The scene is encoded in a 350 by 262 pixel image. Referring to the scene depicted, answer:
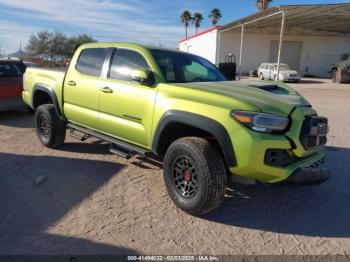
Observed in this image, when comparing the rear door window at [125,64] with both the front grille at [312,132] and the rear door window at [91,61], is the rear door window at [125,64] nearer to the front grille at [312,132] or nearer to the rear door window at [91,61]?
the rear door window at [91,61]

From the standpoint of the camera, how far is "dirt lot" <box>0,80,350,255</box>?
3.14 meters

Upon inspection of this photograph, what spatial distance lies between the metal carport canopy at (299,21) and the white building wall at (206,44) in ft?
5.39

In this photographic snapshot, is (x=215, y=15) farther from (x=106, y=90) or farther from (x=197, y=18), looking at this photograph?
(x=106, y=90)

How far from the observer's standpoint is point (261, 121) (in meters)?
3.25

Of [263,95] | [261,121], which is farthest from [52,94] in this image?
[261,121]

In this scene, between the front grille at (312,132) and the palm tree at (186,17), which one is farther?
the palm tree at (186,17)

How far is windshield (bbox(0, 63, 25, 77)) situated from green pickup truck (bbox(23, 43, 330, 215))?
4410mm

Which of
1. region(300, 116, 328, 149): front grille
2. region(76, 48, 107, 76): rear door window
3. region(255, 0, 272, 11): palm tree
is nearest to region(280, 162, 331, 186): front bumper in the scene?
region(300, 116, 328, 149): front grille

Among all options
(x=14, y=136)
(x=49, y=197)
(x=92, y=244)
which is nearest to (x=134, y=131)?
(x=49, y=197)

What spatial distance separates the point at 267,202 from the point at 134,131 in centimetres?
185

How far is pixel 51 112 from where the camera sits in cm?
586

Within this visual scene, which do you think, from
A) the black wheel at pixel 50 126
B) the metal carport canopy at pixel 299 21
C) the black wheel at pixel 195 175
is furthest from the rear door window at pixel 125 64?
the metal carport canopy at pixel 299 21

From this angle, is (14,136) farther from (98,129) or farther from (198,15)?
(198,15)

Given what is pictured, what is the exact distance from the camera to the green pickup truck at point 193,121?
3.29m
